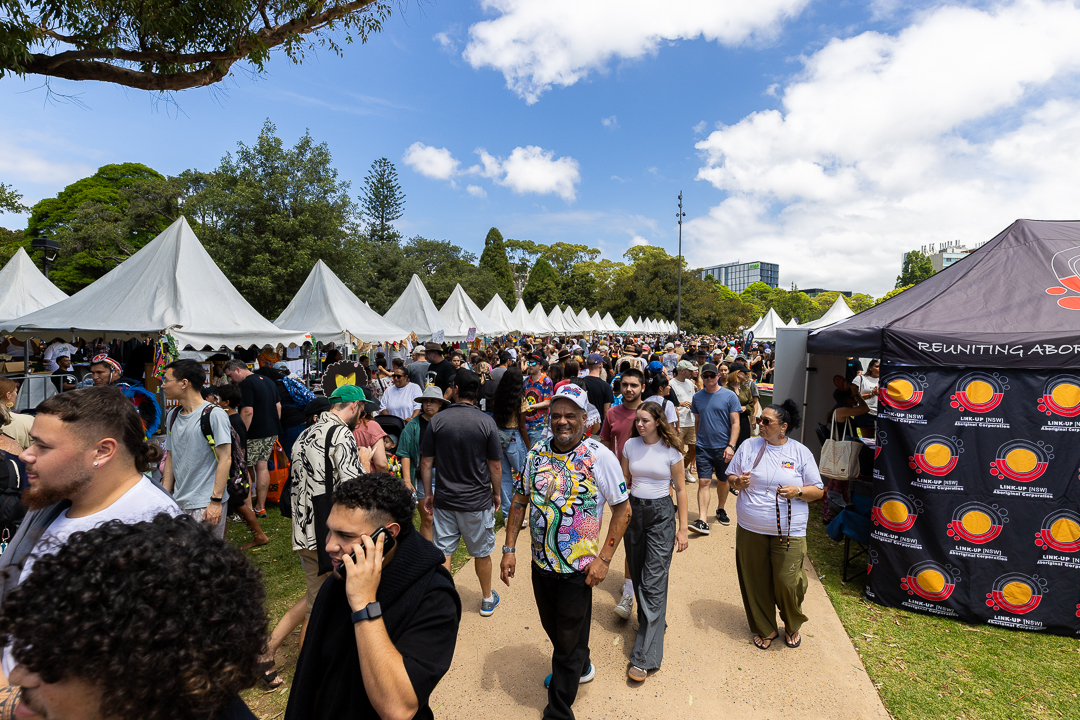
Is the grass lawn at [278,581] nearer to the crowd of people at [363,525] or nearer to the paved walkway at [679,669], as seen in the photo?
the crowd of people at [363,525]

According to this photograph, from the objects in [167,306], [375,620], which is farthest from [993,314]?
[167,306]

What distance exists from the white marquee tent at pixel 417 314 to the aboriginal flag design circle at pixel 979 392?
47.3ft

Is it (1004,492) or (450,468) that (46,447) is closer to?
(450,468)

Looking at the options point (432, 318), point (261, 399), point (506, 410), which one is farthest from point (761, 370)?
point (261, 399)

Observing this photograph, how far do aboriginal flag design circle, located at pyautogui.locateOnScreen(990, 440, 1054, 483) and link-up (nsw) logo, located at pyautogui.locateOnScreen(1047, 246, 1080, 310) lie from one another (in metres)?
1.39

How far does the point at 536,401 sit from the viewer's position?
284 inches

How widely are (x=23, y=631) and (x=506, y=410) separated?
16.1ft

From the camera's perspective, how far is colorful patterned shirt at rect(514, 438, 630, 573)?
9.79 feet

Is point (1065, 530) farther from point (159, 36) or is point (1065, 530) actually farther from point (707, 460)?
point (159, 36)

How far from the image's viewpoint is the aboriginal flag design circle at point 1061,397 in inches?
167

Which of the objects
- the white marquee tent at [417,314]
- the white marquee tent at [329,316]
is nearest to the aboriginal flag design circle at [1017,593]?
the white marquee tent at [329,316]

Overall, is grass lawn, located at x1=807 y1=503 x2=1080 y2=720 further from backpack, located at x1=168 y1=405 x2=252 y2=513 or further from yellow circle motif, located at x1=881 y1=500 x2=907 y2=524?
backpack, located at x1=168 y1=405 x2=252 y2=513

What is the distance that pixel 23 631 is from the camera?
0.91m

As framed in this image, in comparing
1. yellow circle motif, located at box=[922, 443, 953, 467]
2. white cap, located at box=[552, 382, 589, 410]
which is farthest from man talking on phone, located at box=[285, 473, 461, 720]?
yellow circle motif, located at box=[922, 443, 953, 467]
